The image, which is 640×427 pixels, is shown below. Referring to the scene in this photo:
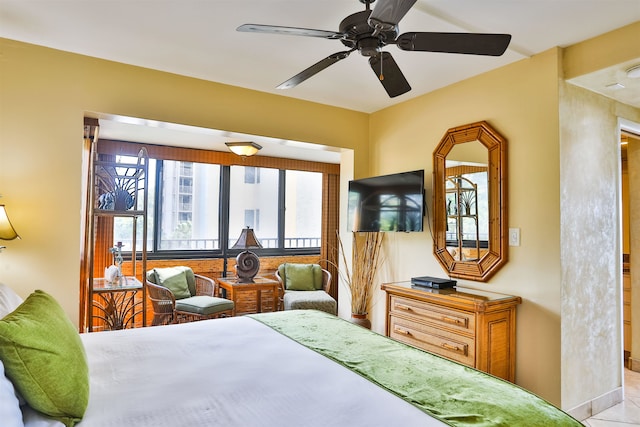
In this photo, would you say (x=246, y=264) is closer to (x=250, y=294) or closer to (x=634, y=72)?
(x=250, y=294)

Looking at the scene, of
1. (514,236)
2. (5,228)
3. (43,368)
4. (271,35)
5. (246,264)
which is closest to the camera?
(43,368)

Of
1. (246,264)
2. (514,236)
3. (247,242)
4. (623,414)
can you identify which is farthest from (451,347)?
(247,242)

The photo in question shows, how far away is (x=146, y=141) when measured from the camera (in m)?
4.96

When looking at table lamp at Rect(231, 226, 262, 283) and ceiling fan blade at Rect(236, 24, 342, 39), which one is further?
table lamp at Rect(231, 226, 262, 283)

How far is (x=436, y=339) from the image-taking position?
2.96m

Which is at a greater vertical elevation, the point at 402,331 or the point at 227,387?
the point at 227,387

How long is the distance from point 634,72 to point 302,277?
411 cm

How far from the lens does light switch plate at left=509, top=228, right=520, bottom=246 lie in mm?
2881

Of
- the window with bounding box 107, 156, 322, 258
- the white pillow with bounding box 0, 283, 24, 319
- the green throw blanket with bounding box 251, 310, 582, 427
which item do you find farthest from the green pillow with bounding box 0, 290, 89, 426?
the window with bounding box 107, 156, 322, 258

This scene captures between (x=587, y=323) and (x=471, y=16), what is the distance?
2.17 m

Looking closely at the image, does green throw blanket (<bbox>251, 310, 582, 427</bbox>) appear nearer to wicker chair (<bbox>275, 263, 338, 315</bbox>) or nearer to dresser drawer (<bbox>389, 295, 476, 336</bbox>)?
dresser drawer (<bbox>389, 295, 476, 336</bbox>)

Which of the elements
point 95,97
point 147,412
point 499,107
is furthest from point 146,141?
point 147,412

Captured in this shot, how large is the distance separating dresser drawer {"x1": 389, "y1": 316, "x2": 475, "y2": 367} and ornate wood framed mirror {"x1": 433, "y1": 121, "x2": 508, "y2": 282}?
541 mm

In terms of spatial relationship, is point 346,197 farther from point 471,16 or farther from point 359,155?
point 471,16
